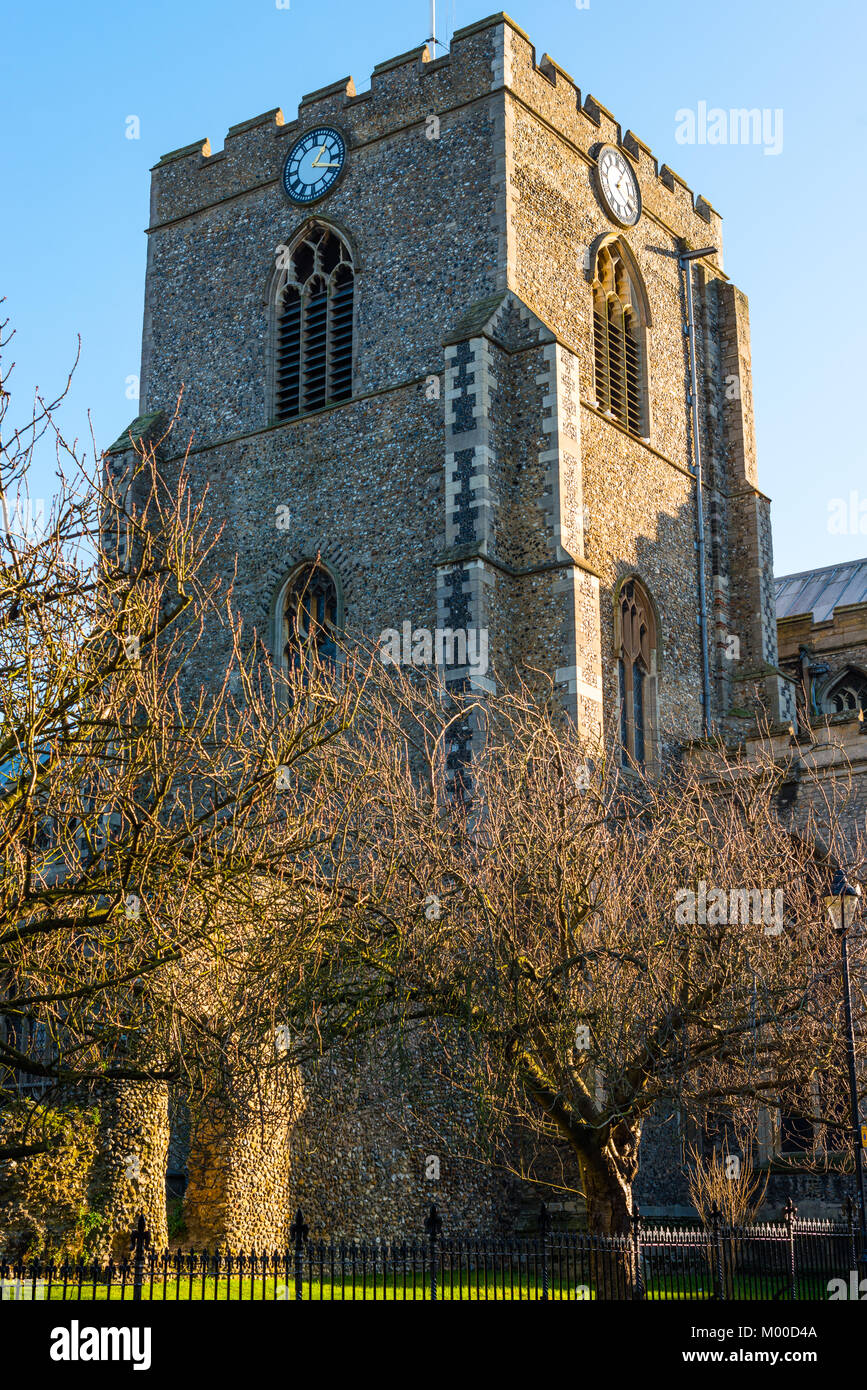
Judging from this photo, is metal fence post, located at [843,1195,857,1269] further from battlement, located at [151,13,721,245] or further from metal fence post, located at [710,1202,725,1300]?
battlement, located at [151,13,721,245]

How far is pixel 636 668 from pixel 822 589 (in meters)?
12.0

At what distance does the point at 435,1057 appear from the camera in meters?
17.1

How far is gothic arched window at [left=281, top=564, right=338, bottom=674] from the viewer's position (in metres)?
22.9

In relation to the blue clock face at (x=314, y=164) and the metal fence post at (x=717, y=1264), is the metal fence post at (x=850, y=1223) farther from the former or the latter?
the blue clock face at (x=314, y=164)

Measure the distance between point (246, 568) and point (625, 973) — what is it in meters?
12.2

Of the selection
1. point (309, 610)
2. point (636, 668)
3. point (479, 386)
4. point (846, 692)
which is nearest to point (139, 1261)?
point (309, 610)

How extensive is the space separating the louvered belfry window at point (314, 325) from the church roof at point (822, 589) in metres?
12.9

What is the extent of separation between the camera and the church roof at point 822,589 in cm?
3316

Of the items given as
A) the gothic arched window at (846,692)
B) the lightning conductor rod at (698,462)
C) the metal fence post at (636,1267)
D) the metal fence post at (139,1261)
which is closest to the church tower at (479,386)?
the lightning conductor rod at (698,462)

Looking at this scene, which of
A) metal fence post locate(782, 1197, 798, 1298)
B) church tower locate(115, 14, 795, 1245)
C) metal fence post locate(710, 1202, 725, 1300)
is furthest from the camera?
church tower locate(115, 14, 795, 1245)

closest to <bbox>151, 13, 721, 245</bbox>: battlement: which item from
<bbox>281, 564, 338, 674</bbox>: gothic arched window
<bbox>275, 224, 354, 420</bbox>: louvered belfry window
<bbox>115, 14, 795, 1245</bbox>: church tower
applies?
<bbox>115, 14, 795, 1245</bbox>: church tower

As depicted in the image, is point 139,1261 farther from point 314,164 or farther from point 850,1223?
point 314,164

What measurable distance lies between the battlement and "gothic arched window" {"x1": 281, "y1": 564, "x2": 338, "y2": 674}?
7.23 meters
